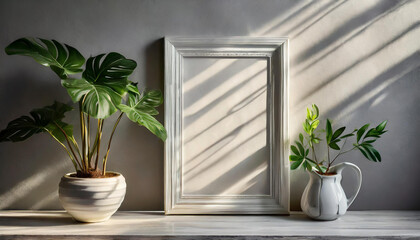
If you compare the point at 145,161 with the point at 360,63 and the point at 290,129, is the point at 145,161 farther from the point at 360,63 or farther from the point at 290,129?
the point at 360,63

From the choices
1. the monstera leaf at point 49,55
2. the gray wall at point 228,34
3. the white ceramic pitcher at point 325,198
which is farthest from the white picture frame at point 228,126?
the monstera leaf at point 49,55

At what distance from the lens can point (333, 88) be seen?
2.33m

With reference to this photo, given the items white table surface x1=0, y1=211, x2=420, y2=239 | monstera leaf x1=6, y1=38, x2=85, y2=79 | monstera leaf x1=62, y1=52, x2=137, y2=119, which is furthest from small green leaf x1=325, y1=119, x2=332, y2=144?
monstera leaf x1=6, y1=38, x2=85, y2=79

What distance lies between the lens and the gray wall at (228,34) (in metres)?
2.31

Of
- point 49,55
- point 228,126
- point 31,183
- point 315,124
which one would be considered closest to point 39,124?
point 49,55

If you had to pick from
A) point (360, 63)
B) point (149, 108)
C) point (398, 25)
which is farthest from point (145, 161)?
point (398, 25)

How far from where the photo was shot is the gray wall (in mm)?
2309

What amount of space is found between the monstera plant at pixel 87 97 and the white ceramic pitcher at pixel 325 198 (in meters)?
0.87

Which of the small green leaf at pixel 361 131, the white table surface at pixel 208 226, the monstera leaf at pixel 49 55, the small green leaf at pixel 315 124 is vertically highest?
the monstera leaf at pixel 49 55

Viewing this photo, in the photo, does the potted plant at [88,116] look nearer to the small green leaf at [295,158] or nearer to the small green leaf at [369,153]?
the small green leaf at [295,158]

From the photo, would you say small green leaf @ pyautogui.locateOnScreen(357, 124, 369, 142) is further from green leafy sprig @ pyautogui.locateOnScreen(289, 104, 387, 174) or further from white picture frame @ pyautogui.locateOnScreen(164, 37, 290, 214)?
white picture frame @ pyautogui.locateOnScreen(164, 37, 290, 214)

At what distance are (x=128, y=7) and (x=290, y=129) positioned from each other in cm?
123

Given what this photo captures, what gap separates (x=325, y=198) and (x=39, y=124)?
1602 mm

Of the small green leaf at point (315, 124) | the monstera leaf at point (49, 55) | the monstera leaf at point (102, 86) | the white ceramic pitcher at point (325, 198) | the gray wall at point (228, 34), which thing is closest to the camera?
the monstera leaf at point (102, 86)
